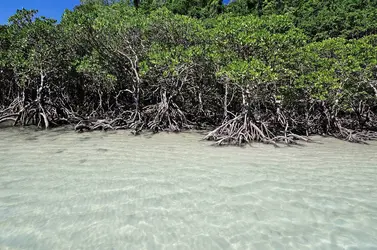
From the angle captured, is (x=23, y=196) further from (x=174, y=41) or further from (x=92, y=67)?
(x=174, y=41)

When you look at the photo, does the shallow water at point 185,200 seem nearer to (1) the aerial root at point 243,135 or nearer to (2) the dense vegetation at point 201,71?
(1) the aerial root at point 243,135

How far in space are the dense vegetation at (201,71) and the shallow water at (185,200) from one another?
7.16 ft

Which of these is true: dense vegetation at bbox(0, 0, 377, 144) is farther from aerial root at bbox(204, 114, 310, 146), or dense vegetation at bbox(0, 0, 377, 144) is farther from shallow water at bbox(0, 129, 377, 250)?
shallow water at bbox(0, 129, 377, 250)

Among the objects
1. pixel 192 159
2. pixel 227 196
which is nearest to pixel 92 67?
pixel 192 159

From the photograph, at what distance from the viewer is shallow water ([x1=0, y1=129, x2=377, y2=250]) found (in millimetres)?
2256

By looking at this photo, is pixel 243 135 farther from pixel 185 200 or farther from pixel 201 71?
pixel 185 200

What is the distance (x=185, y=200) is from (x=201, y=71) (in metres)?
6.24

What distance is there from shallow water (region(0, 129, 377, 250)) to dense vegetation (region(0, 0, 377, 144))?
7.16ft

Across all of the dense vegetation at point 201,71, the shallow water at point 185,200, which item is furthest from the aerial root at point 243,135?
the shallow water at point 185,200

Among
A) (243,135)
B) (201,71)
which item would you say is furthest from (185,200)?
(201,71)

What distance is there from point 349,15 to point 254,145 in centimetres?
1470

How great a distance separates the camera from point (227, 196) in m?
3.07

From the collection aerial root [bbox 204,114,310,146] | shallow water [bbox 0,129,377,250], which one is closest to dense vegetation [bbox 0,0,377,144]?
aerial root [bbox 204,114,310,146]

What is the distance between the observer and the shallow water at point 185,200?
2.26 meters
